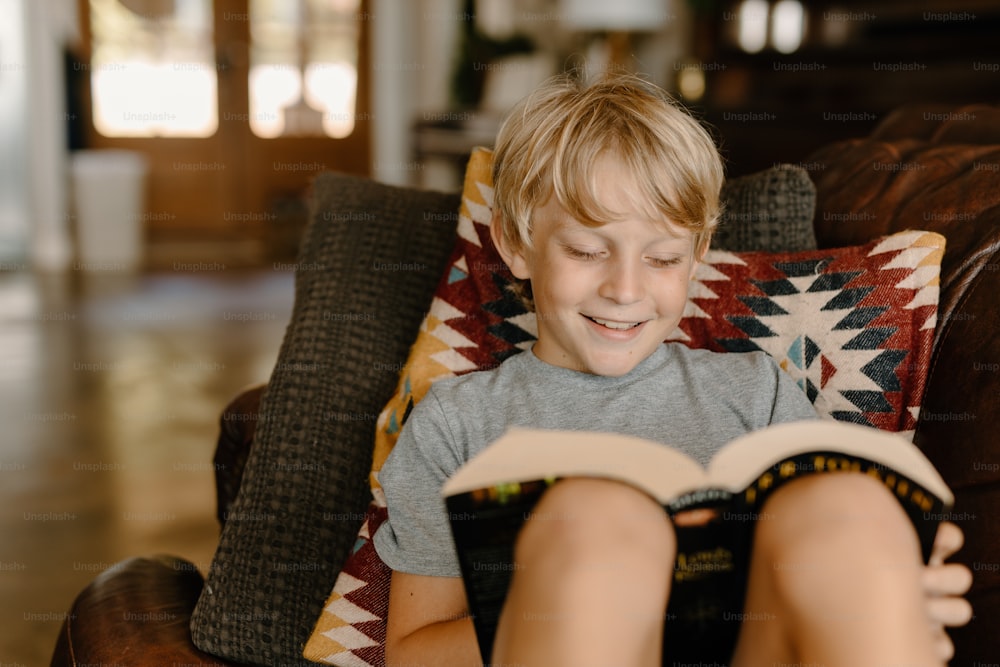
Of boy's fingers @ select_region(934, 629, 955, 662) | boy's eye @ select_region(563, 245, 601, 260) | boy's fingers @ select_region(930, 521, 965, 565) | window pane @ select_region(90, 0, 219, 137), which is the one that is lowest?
boy's fingers @ select_region(934, 629, 955, 662)

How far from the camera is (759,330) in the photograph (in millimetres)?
1217

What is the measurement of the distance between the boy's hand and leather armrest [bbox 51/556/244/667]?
2.41 feet

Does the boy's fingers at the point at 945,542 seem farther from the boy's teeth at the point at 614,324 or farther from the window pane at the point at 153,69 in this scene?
the window pane at the point at 153,69

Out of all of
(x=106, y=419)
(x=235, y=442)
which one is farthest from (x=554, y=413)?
(x=106, y=419)

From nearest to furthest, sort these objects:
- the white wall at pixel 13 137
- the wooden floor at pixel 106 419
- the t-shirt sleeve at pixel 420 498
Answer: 1. the t-shirt sleeve at pixel 420 498
2. the wooden floor at pixel 106 419
3. the white wall at pixel 13 137

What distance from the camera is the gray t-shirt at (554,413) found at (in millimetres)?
1014

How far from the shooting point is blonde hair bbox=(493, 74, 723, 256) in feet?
3.36

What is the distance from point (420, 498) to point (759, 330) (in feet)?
1.55

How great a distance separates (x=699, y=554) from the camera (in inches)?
33.0

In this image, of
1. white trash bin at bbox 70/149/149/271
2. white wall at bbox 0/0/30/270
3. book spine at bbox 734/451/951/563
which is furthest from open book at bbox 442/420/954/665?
white wall at bbox 0/0/30/270

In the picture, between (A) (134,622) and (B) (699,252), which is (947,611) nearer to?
(B) (699,252)

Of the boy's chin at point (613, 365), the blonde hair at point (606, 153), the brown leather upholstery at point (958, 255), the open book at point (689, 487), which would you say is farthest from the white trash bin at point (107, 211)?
the open book at point (689, 487)

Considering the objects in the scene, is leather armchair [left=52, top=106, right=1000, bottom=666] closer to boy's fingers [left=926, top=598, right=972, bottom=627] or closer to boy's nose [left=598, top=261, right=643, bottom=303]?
boy's fingers [left=926, top=598, right=972, bottom=627]

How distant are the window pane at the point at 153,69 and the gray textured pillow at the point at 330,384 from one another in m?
5.20
